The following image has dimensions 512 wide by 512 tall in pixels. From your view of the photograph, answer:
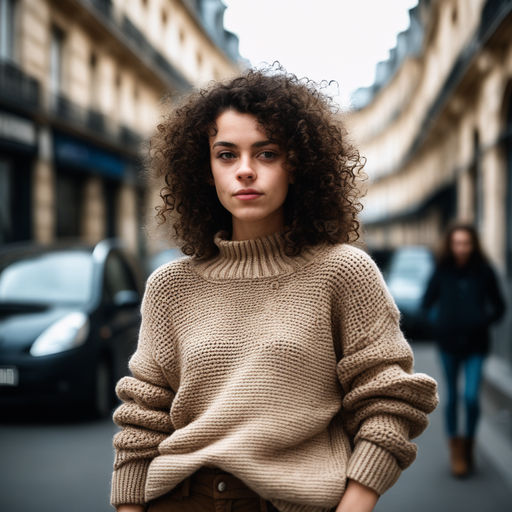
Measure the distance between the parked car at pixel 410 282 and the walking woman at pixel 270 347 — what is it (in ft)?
36.8

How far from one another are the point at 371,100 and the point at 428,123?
125 ft

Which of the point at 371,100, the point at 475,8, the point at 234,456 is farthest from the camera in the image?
the point at 371,100

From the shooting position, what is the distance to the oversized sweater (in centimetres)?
178

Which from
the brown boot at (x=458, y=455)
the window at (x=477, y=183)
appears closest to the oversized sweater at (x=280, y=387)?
the brown boot at (x=458, y=455)

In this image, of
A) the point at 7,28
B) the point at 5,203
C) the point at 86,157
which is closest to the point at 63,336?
the point at 5,203

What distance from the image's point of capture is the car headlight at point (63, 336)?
666cm

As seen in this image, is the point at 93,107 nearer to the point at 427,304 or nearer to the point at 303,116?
the point at 427,304

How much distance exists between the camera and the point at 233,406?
1.83 m

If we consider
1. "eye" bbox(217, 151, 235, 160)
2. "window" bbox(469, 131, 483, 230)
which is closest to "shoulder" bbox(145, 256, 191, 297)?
"eye" bbox(217, 151, 235, 160)

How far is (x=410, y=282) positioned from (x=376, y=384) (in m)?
13.7

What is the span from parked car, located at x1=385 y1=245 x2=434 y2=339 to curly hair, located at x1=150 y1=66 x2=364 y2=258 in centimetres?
1111

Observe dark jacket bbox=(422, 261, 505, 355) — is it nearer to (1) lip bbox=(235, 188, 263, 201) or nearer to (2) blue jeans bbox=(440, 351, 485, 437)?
(2) blue jeans bbox=(440, 351, 485, 437)

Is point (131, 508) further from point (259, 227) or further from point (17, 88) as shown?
point (17, 88)

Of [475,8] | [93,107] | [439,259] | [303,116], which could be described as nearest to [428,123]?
[475,8]
